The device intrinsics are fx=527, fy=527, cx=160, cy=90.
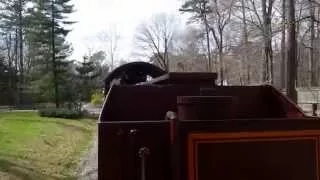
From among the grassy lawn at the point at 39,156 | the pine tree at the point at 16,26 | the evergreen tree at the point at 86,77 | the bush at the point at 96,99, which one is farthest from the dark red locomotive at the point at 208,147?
the pine tree at the point at 16,26

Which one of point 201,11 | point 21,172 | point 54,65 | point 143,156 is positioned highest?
point 201,11

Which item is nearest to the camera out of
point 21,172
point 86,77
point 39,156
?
point 21,172

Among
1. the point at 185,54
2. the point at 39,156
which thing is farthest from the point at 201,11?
the point at 39,156

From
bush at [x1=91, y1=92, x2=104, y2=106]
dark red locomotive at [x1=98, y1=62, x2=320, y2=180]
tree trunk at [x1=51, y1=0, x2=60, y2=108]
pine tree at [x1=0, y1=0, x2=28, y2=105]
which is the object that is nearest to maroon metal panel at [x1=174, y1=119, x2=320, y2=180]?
dark red locomotive at [x1=98, y1=62, x2=320, y2=180]

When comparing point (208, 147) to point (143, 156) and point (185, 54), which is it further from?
point (185, 54)

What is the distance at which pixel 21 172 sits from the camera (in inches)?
500

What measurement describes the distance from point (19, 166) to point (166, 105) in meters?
8.90

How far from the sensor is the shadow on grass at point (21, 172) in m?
12.3

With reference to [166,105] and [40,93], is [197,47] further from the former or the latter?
[166,105]

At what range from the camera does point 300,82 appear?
6825cm

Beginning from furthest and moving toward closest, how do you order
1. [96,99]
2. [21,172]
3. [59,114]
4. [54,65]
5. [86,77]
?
[86,77] → [54,65] → [96,99] → [59,114] → [21,172]

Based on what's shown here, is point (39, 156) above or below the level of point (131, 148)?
below

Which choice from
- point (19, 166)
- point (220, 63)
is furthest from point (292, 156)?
point (220, 63)

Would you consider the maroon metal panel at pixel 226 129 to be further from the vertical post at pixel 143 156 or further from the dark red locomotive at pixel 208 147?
the vertical post at pixel 143 156
